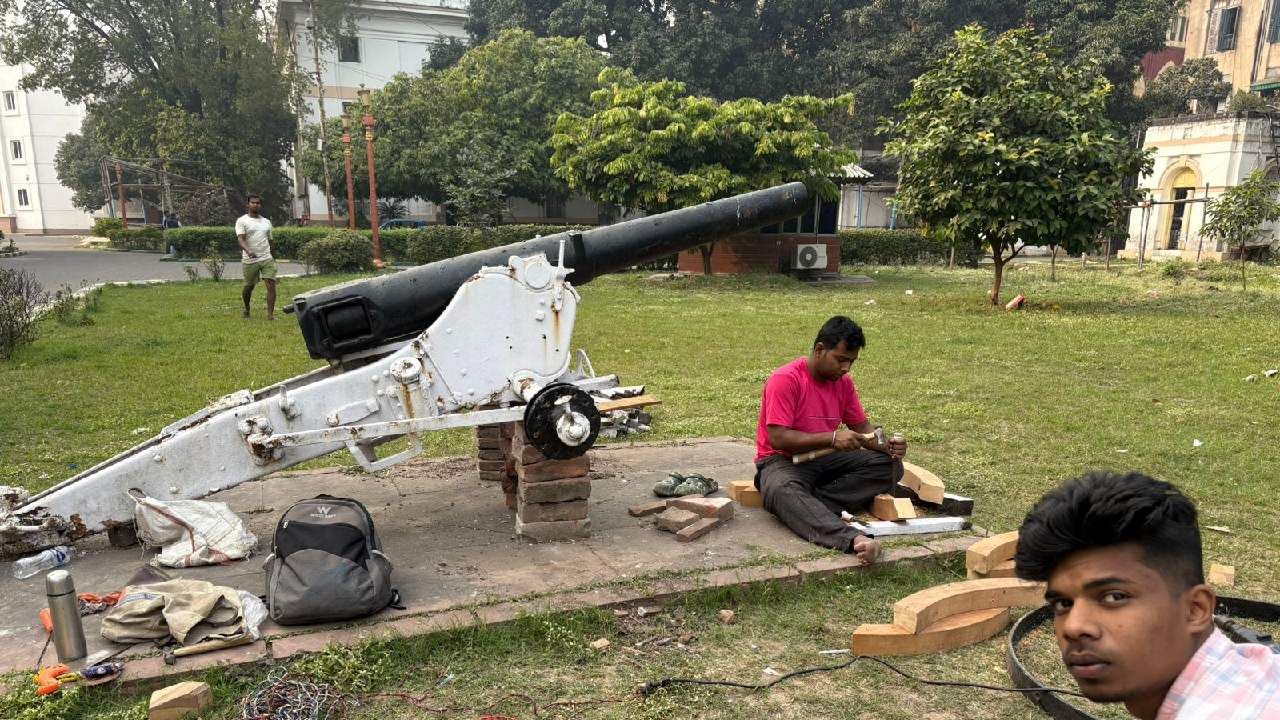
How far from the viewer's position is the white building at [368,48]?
41406 millimetres

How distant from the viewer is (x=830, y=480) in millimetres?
4633

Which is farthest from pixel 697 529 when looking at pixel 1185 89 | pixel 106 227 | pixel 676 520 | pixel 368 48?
pixel 368 48

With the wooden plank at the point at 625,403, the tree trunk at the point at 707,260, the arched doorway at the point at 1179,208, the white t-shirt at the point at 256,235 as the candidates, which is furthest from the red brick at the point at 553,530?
the arched doorway at the point at 1179,208

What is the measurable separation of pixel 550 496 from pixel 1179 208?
33.2 m

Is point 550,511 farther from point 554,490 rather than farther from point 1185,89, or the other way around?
point 1185,89

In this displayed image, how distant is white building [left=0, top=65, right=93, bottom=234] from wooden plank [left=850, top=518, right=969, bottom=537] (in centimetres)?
6008

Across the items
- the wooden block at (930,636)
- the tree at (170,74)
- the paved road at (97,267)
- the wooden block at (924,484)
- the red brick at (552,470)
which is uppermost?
the tree at (170,74)

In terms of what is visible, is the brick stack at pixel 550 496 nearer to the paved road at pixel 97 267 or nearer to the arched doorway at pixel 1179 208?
the paved road at pixel 97 267

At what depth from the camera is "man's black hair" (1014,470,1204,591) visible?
1.36 m

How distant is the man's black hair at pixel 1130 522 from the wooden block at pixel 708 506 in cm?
307

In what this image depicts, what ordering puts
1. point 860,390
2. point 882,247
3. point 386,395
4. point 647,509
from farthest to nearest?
point 882,247
point 860,390
point 647,509
point 386,395

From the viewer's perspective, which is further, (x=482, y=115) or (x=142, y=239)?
(x=142, y=239)

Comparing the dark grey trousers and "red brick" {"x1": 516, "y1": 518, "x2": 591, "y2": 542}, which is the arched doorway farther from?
"red brick" {"x1": 516, "y1": 518, "x2": 591, "y2": 542}

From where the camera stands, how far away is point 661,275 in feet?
70.7
